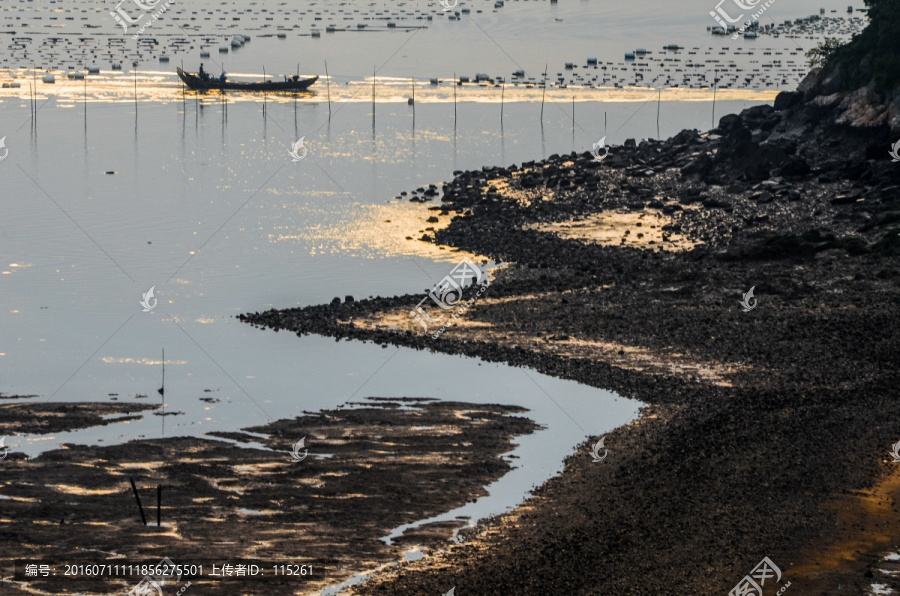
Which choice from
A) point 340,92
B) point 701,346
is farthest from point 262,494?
point 340,92

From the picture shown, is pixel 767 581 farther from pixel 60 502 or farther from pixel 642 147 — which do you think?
pixel 642 147

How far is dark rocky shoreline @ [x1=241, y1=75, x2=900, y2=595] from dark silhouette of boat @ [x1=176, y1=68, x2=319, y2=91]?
5204 cm

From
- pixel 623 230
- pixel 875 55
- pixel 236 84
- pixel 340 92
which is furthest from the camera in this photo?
pixel 340 92

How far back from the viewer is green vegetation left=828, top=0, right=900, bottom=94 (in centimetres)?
6444

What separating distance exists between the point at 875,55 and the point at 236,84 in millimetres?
63272

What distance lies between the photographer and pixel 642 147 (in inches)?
2847

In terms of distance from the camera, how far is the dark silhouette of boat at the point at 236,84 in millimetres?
114125

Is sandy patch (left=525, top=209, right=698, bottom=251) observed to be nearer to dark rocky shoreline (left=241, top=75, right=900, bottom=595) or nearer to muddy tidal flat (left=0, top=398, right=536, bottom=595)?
dark rocky shoreline (left=241, top=75, right=900, bottom=595)

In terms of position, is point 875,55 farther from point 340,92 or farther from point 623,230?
point 340,92

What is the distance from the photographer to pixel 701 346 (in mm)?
34906

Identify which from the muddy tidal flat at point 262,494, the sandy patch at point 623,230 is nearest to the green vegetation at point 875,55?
the sandy patch at point 623,230

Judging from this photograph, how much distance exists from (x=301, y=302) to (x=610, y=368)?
14.5 metres

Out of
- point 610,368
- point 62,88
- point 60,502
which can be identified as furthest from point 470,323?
point 62,88

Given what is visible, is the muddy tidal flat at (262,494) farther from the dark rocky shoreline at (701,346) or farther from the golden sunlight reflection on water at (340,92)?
the golden sunlight reflection on water at (340,92)
